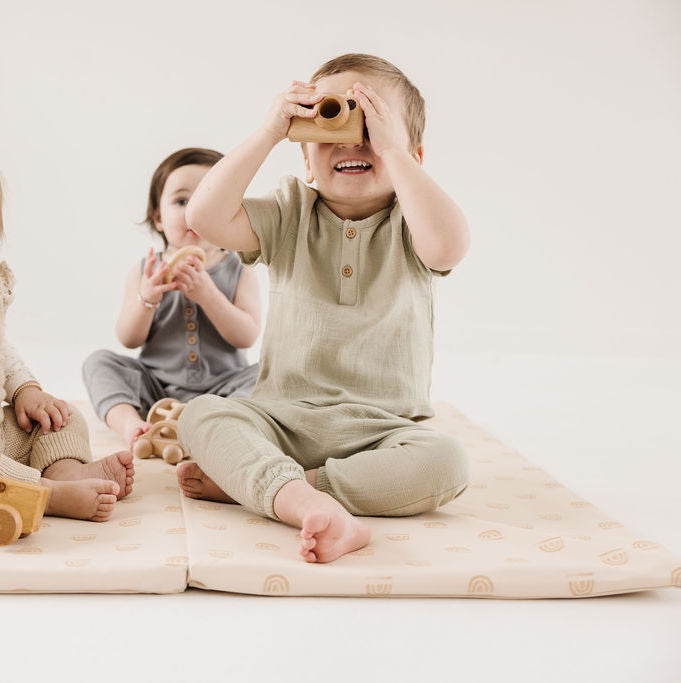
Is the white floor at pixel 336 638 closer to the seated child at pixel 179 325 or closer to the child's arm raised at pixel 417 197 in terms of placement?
the child's arm raised at pixel 417 197

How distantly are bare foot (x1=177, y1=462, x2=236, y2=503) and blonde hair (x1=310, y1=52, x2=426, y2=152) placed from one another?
0.52 m

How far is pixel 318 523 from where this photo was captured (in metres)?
0.90

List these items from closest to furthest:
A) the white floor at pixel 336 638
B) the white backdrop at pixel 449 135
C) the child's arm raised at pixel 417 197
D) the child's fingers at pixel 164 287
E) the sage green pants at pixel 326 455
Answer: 1. the white floor at pixel 336 638
2. the sage green pants at pixel 326 455
3. the child's arm raised at pixel 417 197
4. the child's fingers at pixel 164 287
5. the white backdrop at pixel 449 135

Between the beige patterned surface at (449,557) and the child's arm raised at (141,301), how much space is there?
21.3 inches

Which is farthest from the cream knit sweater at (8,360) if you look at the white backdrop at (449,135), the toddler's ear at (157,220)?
the white backdrop at (449,135)

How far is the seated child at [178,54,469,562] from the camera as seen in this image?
42.5 inches

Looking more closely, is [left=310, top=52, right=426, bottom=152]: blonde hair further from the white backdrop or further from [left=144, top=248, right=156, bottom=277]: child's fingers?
the white backdrop

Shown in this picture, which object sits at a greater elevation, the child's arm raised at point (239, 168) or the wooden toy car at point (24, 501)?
the child's arm raised at point (239, 168)

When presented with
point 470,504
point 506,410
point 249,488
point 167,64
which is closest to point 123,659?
point 249,488

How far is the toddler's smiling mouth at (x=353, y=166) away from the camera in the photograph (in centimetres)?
123

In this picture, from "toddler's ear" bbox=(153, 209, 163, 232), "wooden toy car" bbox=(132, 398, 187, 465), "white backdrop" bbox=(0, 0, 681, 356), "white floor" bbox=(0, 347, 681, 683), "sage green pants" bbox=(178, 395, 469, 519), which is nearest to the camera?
"white floor" bbox=(0, 347, 681, 683)

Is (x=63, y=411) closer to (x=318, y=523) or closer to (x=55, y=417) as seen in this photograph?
(x=55, y=417)

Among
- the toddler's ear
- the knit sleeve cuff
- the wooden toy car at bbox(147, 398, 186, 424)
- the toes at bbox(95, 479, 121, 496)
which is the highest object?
the toddler's ear

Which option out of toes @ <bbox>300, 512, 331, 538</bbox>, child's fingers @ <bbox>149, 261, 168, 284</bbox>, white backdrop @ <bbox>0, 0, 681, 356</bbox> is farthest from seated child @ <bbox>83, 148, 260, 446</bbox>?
white backdrop @ <bbox>0, 0, 681, 356</bbox>
